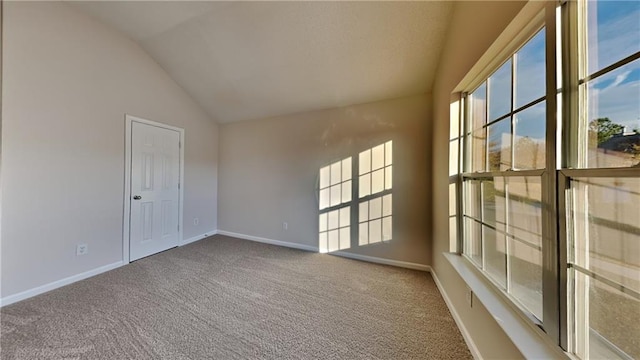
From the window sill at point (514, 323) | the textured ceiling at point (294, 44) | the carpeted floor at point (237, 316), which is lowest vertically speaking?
the carpeted floor at point (237, 316)

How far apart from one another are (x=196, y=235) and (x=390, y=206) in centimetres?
347

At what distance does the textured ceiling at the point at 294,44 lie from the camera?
2.11 meters

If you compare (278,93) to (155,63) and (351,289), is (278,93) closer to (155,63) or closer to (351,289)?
(155,63)

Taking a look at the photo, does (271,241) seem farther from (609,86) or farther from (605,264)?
(609,86)

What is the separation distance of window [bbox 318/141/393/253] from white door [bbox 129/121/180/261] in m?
2.43

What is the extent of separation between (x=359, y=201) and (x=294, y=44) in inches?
86.2

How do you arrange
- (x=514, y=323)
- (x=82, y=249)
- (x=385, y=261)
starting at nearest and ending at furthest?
(x=514, y=323), (x=82, y=249), (x=385, y=261)

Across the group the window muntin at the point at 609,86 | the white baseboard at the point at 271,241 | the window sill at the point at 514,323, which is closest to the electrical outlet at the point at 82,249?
the white baseboard at the point at 271,241

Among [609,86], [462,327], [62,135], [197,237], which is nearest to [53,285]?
[62,135]

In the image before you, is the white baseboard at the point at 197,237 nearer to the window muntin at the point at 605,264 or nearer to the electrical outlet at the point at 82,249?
the electrical outlet at the point at 82,249

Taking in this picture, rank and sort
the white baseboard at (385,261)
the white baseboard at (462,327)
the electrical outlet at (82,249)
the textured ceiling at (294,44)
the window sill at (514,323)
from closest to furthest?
1. the window sill at (514,323)
2. the white baseboard at (462,327)
3. the textured ceiling at (294,44)
4. the electrical outlet at (82,249)
5. the white baseboard at (385,261)

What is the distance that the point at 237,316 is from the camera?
1814 millimetres

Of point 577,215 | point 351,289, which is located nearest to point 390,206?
point 351,289

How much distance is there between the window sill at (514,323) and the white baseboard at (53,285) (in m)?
3.88
